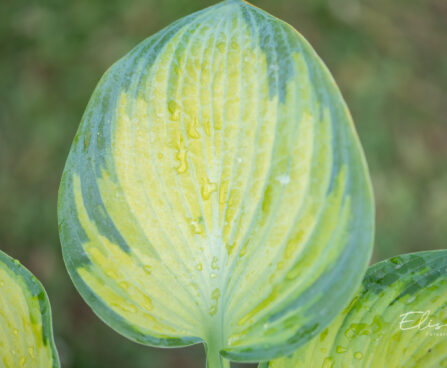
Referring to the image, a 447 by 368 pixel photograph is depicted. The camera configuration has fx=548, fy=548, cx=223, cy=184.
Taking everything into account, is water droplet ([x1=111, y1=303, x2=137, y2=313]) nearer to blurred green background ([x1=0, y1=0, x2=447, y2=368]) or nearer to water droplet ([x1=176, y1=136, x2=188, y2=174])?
water droplet ([x1=176, y1=136, x2=188, y2=174])

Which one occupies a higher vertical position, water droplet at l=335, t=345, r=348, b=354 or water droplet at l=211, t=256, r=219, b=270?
water droplet at l=211, t=256, r=219, b=270

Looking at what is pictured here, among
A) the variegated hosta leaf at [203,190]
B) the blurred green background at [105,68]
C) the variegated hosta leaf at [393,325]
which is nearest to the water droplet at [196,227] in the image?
the variegated hosta leaf at [203,190]

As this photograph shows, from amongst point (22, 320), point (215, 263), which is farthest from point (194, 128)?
point (22, 320)

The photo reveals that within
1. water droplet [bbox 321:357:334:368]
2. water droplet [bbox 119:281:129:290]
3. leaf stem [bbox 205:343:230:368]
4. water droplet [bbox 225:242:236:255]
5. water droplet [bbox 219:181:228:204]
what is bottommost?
water droplet [bbox 321:357:334:368]

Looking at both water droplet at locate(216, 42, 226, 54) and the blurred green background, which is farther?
the blurred green background

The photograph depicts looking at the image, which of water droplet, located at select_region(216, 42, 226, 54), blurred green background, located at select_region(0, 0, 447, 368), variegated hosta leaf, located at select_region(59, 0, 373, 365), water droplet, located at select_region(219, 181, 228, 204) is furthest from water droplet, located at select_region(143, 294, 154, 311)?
blurred green background, located at select_region(0, 0, 447, 368)

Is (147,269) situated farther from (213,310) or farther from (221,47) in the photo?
(221,47)
